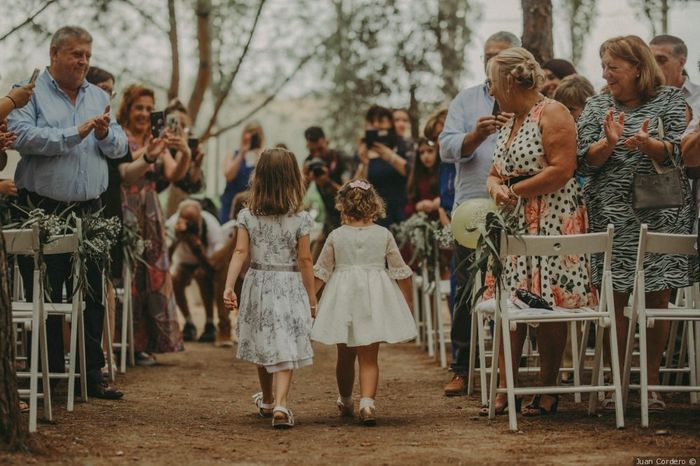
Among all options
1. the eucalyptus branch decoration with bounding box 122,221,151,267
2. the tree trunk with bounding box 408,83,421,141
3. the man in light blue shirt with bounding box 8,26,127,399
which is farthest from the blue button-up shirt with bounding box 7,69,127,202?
the tree trunk with bounding box 408,83,421,141

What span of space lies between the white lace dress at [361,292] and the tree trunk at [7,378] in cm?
198

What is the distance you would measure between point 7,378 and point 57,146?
247 centimetres

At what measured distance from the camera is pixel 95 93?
8.96m

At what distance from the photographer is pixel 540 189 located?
7.36 meters

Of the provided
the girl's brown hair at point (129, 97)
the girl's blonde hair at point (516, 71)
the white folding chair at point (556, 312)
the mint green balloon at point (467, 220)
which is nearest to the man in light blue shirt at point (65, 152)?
the girl's brown hair at point (129, 97)

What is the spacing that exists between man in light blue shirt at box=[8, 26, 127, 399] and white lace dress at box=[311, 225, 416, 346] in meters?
1.85

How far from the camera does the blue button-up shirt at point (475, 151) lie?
8.99 meters

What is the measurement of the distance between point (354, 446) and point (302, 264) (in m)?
1.44

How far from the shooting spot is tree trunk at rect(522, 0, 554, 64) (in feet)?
39.7

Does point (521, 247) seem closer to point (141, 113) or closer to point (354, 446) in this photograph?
point (354, 446)

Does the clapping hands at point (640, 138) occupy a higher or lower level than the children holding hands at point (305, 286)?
higher

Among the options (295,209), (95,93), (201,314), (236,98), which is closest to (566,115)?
(295,209)

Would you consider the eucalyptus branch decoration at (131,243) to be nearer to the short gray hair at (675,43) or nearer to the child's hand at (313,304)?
the child's hand at (313,304)

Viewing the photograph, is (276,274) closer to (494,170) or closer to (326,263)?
(326,263)
